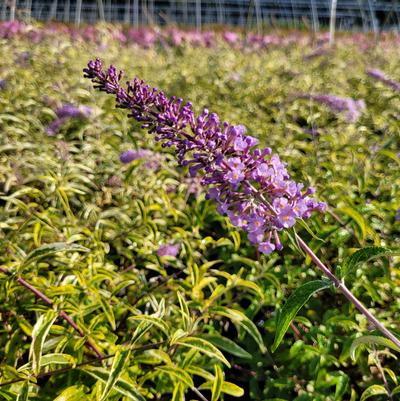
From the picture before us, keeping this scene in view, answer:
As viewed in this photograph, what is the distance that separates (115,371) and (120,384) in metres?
0.13

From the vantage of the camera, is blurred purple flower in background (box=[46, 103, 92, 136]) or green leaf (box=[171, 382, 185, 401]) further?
blurred purple flower in background (box=[46, 103, 92, 136])

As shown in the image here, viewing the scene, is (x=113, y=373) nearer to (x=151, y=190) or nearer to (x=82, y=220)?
(x=82, y=220)

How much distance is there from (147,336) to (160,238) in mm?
524

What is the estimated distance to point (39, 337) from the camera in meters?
1.22

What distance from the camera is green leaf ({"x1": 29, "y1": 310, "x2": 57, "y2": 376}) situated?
118 centimetres

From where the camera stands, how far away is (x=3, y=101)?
10.1 ft

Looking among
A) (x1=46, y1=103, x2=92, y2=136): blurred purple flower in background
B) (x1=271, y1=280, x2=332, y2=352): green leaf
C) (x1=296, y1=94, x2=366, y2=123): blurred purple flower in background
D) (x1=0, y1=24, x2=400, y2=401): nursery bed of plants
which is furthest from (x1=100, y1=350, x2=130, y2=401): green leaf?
(x1=296, y1=94, x2=366, y2=123): blurred purple flower in background

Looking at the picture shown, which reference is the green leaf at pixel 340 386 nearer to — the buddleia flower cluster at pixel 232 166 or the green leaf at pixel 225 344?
the green leaf at pixel 225 344

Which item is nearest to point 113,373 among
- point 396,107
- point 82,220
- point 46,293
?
point 46,293

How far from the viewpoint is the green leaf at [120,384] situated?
4.18ft

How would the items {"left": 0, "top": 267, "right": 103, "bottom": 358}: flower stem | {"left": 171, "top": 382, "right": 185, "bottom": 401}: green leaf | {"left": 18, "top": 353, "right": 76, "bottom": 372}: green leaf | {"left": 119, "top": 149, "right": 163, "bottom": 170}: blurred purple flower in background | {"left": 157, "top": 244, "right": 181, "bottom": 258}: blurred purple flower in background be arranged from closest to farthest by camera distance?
{"left": 18, "top": 353, "right": 76, "bottom": 372}: green leaf → {"left": 171, "top": 382, "right": 185, "bottom": 401}: green leaf → {"left": 0, "top": 267, "right": 103, "bottom": 358}: flower stem → {"left": 157, "top": 244, "right": 181, "bottom": 258}: blurred purple flower in background → {"left": 119, "top": 149, "right": 163, "bottom": 170}: blurred purple flower in background

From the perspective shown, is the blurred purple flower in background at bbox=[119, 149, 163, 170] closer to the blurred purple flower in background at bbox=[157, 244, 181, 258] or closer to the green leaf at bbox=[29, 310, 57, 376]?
the blurred purple flower in background at bbox=[157, 244, 181, 258]

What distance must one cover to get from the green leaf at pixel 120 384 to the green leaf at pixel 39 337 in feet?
0.60

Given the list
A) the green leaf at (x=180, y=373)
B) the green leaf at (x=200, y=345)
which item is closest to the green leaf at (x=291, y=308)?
the green leaf at (x=200, y=345)
